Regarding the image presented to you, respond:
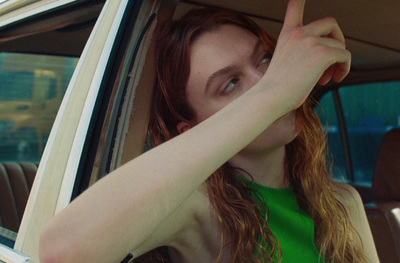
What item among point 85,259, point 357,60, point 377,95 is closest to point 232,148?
point 85,259

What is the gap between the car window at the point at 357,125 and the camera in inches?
146

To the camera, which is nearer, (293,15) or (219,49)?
(293,15)

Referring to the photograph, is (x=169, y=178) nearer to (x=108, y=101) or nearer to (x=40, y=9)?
(x=108, y=101)

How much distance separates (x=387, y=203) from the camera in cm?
291

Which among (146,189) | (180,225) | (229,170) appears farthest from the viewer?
(229,170)

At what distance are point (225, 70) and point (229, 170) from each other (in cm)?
30

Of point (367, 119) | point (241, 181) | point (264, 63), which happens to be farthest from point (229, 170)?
point (367, 119)

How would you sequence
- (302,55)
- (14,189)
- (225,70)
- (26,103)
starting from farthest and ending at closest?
Result: (14,189)
(26,103)
(225,70)
(302,55)

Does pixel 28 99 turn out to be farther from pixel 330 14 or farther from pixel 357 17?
pixel 357 17

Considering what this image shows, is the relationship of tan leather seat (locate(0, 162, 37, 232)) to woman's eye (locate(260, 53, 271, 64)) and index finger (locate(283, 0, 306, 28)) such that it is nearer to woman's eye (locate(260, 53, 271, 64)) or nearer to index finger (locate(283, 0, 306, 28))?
woman's eye (locate(260, 53, 271, 64))

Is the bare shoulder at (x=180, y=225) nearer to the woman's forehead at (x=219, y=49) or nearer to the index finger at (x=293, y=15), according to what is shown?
the woman's forehead at (x=219, y=49)

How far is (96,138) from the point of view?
4.24 ft

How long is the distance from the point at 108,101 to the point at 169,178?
0.41m

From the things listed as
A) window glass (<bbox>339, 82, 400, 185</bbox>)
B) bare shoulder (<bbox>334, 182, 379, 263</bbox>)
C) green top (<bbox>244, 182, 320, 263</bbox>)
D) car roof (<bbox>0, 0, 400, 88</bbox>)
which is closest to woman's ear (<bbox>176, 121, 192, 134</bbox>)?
green top (<bbox>244, 182, 320, 263</bbox>)
